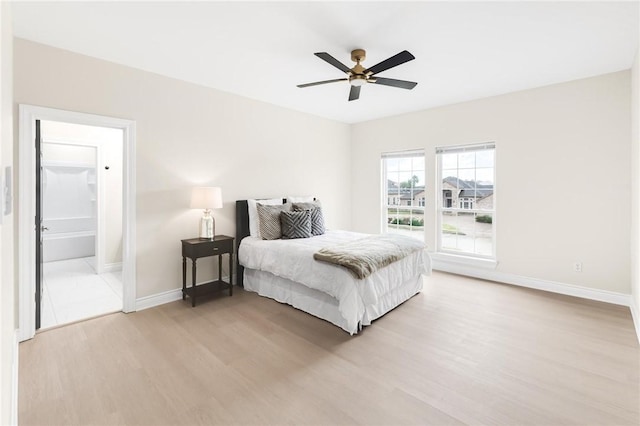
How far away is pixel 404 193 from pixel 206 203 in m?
3.42

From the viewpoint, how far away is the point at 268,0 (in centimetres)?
213

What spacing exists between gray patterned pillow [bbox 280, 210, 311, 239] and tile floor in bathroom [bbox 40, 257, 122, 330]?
2.06 metres

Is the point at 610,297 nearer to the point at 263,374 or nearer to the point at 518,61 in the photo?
the point at 518,61

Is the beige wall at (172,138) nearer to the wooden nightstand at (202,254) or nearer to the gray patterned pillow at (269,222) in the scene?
the wooden nightstand at (202,254)

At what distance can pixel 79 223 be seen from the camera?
19.5 feet

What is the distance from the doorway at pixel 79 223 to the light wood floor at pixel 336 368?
801 mm

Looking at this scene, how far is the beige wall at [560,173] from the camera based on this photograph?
11.2 feet

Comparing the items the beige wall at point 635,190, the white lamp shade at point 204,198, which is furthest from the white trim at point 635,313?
the white lamp shade at point 204,198

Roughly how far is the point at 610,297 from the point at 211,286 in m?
4.71

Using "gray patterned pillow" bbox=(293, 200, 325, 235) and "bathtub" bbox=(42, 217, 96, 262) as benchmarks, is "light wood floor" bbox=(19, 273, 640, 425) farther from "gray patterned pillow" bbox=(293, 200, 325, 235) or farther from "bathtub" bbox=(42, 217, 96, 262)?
"bathtub" bbox=(42, 217, 96, 262)

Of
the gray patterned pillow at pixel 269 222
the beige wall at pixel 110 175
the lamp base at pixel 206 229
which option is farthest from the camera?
the beige wall at pixel 110 175

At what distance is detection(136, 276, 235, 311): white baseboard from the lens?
3324mm

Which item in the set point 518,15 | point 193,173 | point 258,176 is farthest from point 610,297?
point 193,173

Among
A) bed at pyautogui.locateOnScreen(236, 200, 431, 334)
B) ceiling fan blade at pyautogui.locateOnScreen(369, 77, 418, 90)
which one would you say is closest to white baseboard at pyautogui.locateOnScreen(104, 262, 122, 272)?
bed at pyautogui.locateOnScreen(236, 200, 431, 334)
